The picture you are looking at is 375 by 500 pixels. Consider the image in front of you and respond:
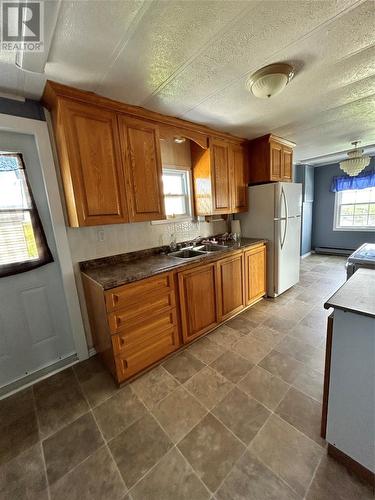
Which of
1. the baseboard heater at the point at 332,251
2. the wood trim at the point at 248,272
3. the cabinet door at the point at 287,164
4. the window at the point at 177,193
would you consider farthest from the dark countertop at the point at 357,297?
the baseboard heater at the point at 332,251

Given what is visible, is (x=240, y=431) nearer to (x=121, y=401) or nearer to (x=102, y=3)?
(x=121, y=401)

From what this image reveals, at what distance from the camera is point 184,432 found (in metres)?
1.36

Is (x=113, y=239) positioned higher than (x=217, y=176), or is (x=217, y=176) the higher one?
(x=217, y=176)

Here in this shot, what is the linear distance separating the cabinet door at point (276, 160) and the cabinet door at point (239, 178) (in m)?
0.38

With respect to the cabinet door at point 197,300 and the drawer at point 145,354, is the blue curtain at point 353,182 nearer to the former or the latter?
the cabinet door at point 197,300

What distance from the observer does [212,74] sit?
1.54 metres

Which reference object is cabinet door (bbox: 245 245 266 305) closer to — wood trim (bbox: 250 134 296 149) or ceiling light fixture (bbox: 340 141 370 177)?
wood trim (bbox: 250 134 296 149)

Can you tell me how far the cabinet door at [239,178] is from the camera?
118 inches

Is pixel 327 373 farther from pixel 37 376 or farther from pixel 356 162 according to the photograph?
pixel 356 162

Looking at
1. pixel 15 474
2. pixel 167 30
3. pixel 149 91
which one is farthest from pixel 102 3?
pixel 15 474

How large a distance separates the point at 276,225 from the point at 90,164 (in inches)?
97.7

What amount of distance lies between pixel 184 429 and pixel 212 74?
252 centimetres

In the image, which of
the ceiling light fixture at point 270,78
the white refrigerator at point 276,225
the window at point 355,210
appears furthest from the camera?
the window at point 355,210

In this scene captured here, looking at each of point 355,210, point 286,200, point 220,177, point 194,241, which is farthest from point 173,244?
point 355,210
